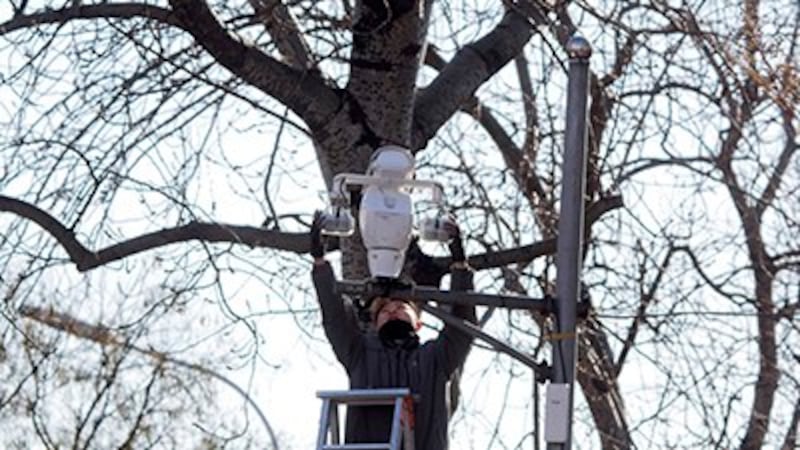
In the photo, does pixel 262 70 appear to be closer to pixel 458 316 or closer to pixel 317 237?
pixel 317 237

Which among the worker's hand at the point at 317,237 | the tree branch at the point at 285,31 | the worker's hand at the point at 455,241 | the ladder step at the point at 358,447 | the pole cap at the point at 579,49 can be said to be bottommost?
the ladder step at the point at 358,447

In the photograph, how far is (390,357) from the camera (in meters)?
9.88

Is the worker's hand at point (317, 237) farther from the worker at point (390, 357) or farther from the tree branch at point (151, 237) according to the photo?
the tree branch at point (151, 237)

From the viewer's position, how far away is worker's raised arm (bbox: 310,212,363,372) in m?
9.86

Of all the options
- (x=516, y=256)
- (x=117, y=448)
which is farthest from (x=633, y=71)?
(x=117, y=448)

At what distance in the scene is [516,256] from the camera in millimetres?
13398

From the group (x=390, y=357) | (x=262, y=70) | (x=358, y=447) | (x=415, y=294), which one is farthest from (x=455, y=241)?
(x=262, y=70)

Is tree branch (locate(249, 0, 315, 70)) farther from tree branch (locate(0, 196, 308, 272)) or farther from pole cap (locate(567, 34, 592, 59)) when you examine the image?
pole cap (locate(567, 34, 592, 59))

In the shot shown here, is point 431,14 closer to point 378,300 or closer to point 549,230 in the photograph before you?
point 549,230

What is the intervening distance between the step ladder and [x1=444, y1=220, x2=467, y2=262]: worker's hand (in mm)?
721

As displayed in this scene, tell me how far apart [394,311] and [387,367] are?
0.25 meters

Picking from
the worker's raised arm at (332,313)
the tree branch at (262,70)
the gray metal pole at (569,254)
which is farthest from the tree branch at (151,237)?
the gray metal pole at (569,254)

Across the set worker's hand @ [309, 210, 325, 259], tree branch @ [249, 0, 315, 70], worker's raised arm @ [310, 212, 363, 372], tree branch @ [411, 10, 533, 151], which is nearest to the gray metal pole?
worker's raised arm @ [310, 212, 363, 372]

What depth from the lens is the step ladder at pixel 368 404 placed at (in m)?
9.45
